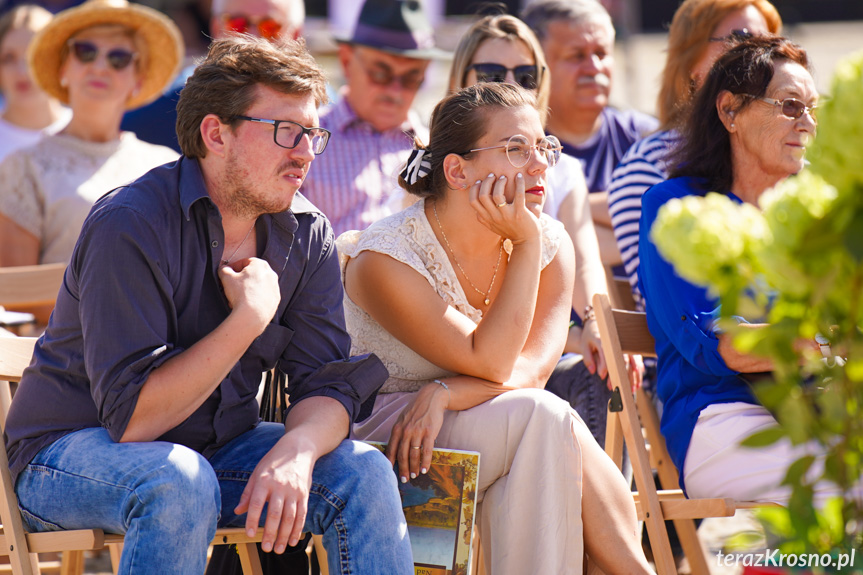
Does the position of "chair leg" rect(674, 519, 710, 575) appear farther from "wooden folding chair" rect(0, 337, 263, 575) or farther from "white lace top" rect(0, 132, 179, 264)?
"white lace top" rect(0, 132, 179, 264)

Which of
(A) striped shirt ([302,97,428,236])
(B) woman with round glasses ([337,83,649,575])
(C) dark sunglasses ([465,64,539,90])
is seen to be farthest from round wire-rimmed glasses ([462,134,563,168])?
(A) striped shirt ([302,97,428,236])

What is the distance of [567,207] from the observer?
3688mm

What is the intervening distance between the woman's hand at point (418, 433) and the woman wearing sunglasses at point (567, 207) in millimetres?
876

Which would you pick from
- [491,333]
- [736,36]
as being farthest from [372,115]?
[491,333]

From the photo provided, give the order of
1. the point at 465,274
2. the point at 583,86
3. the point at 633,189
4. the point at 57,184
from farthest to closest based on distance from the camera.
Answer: the point at 583,86, the point at 57,184, the point at 633,189, the point at 465,274

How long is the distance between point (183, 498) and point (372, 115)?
9.35ft

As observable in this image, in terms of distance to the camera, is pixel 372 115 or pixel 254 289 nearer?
pixel 254 289

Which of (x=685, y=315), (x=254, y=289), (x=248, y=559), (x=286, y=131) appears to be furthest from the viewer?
(x=685, y=315)

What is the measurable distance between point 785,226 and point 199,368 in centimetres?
147

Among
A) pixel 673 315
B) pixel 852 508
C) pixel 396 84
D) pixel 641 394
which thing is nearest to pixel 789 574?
pixel 852 508

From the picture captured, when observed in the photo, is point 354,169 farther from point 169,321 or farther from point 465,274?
point 169,321

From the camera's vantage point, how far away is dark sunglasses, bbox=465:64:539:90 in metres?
3.89

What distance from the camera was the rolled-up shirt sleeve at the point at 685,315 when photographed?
2.75m

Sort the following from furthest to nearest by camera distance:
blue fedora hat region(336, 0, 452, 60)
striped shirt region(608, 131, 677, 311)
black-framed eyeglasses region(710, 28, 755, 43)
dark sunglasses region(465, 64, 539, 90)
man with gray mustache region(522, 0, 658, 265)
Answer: blue fedora hat region(336, 0, 452, 60), man with gray mustache region(522, 0, 658, 265), dark sunglasses region(465, 64, 539, 90), striped shirt region(608, 131, 677, 311), black-framed eyeglasses region(710, 28, 755, 43)
